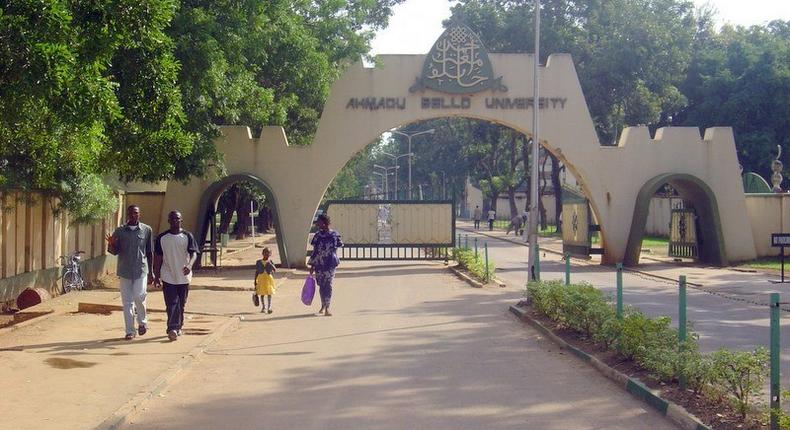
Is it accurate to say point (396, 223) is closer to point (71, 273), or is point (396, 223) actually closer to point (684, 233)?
point (684, 233)

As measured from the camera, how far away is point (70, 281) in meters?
19.0

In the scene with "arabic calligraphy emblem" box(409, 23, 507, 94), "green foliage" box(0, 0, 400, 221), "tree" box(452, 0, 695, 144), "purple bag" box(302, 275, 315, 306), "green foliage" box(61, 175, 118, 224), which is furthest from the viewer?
"tree" box(452, 0, 695, 144)

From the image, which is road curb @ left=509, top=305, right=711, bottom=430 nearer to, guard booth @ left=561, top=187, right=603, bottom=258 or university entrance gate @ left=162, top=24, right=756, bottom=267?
university entrance gate @ left=162, top=24, right=756, bottom=267

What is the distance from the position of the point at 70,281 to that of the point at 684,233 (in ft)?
71.0

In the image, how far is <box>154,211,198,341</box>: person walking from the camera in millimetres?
12648

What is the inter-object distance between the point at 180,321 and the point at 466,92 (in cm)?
1721

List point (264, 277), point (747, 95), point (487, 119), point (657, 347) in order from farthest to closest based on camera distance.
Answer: point (747, 95), point (487, 119), point (264, 277), point (657, 347)

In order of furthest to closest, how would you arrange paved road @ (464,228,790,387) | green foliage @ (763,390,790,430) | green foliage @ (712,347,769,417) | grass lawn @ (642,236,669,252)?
grass lawn @ (642,236,669,252)
paved road @ (464,228,790,387)
green foliage @ (712,347,769,417)
green foliage @ (763,390,790,430)

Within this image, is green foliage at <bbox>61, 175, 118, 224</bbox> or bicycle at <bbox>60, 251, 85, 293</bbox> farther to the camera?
bicycle at <bbox>60, 251, 85, 293</bbox>

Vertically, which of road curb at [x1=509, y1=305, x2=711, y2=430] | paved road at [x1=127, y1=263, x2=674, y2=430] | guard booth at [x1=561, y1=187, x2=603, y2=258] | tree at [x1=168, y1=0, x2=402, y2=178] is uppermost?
tree at [x1=168, y1=0, x2=402, y2=178]

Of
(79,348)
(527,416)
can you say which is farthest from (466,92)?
(527,416)

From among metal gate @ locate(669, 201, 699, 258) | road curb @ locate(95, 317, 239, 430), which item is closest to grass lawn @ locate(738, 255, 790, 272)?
metal gate @ locate(669, 201, 699, 258)

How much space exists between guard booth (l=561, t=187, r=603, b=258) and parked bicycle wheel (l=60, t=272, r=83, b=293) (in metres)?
17.5

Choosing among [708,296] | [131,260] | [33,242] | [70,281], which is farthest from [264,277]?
[708,296]
